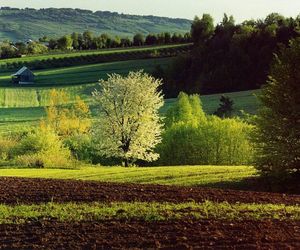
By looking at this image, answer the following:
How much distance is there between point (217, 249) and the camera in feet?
42.9

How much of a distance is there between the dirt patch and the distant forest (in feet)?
283

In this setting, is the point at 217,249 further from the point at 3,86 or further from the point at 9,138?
the point at 3,86

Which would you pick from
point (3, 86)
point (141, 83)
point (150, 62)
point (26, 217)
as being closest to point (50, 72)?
point (3, 86)

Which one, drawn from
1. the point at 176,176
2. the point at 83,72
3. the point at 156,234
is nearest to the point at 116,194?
the point at 156,234

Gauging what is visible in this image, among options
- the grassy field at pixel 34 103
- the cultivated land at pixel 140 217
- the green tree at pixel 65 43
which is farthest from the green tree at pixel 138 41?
the cultivated land at pixel 140 217

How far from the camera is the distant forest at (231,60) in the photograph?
368 feet

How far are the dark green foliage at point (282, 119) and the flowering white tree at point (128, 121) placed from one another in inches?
1010

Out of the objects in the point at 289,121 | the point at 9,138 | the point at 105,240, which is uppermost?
the point at 289,121

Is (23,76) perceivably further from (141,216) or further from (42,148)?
(141,216)

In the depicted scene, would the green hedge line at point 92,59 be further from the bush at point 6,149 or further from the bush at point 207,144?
the bush at point 207,144

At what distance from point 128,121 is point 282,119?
27.9 m

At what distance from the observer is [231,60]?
378 ft

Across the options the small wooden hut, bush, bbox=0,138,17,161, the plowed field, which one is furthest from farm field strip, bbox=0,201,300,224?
the small wooden hut

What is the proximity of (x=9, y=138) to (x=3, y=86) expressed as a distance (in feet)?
199
